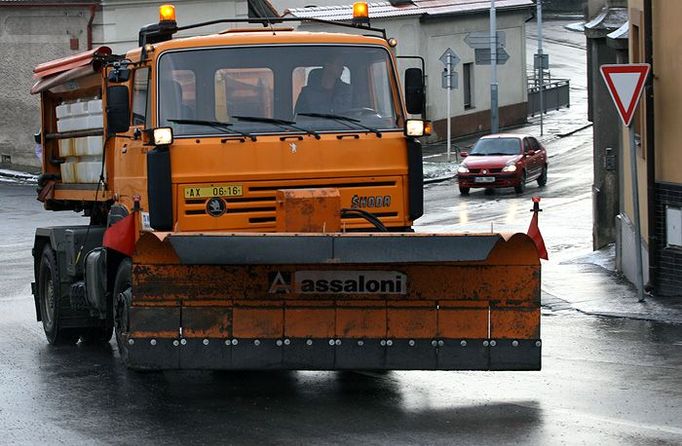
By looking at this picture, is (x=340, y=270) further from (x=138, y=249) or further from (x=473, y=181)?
(x=473, y=181)

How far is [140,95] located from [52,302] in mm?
3732

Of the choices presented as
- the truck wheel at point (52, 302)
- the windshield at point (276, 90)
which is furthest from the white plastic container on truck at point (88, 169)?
the windshield at point (276, 90)

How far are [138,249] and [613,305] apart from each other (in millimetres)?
8267

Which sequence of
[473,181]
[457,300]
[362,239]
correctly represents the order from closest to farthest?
[362,239] → [457,300] → [473,181]

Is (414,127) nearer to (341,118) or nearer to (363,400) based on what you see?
(341,118)

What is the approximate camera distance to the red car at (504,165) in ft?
125

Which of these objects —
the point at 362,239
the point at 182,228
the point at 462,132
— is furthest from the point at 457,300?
the point at 462,132

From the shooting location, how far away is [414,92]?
521 inches

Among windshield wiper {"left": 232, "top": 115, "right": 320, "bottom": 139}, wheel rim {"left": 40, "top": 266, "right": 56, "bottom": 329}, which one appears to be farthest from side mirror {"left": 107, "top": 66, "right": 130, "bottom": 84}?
wheel rim {"left": 40, "top": 266, "right": 56, "bottom": 329}

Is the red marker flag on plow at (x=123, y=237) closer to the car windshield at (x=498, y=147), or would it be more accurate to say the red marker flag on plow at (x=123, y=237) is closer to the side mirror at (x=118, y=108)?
the side mirror at (x=118, y=108)

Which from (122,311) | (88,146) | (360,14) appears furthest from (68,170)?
(122,311)

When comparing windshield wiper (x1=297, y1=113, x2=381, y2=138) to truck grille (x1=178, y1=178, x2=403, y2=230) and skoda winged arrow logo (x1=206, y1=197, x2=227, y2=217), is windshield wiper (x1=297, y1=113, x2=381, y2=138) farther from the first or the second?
skoda winged arrow logo (x1=206, y1=197, x2=227, y2=217)

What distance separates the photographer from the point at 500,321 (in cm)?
1153

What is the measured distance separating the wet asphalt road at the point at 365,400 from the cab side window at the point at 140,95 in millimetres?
2210
